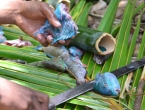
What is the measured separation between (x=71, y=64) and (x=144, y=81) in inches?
13.9

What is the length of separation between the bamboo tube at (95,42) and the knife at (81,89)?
0.15 meters

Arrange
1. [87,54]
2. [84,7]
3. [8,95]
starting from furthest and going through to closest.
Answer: [84,7], [87,54], [8,95]

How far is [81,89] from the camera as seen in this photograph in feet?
5.36

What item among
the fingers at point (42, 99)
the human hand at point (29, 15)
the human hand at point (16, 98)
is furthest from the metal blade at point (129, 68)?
the human hand at point (16, 98)

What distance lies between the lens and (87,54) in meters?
1.95

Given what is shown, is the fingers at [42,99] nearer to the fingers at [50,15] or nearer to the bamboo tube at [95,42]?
the fingers at [50,15]

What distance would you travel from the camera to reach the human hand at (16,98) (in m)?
1.17

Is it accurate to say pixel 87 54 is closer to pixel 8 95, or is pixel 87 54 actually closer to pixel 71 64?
pixel 71 64

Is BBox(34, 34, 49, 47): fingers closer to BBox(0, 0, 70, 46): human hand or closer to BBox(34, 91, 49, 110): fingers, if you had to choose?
BBox(0, 0, 70, 46): human hand

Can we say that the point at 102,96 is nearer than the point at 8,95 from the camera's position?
No

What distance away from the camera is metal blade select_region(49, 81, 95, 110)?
1553 mm

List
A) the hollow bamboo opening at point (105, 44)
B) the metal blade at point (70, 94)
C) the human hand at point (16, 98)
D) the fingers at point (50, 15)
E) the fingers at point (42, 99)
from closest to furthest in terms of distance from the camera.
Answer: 1. the human hand at point (16, 98)
2. the fingers at point (42, 99)
3. the metal blade at point (70, 94)
4. the fingers at point (50, 15)
5. the hollow bamboo opening at point (105, 44)

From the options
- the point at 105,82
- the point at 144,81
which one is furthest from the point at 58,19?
the point at 144,81

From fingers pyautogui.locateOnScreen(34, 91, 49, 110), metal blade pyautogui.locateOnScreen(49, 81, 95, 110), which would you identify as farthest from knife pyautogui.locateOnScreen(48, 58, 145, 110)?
fingers pyautogui.locateOnScreen(34, 91, 49, 110)
